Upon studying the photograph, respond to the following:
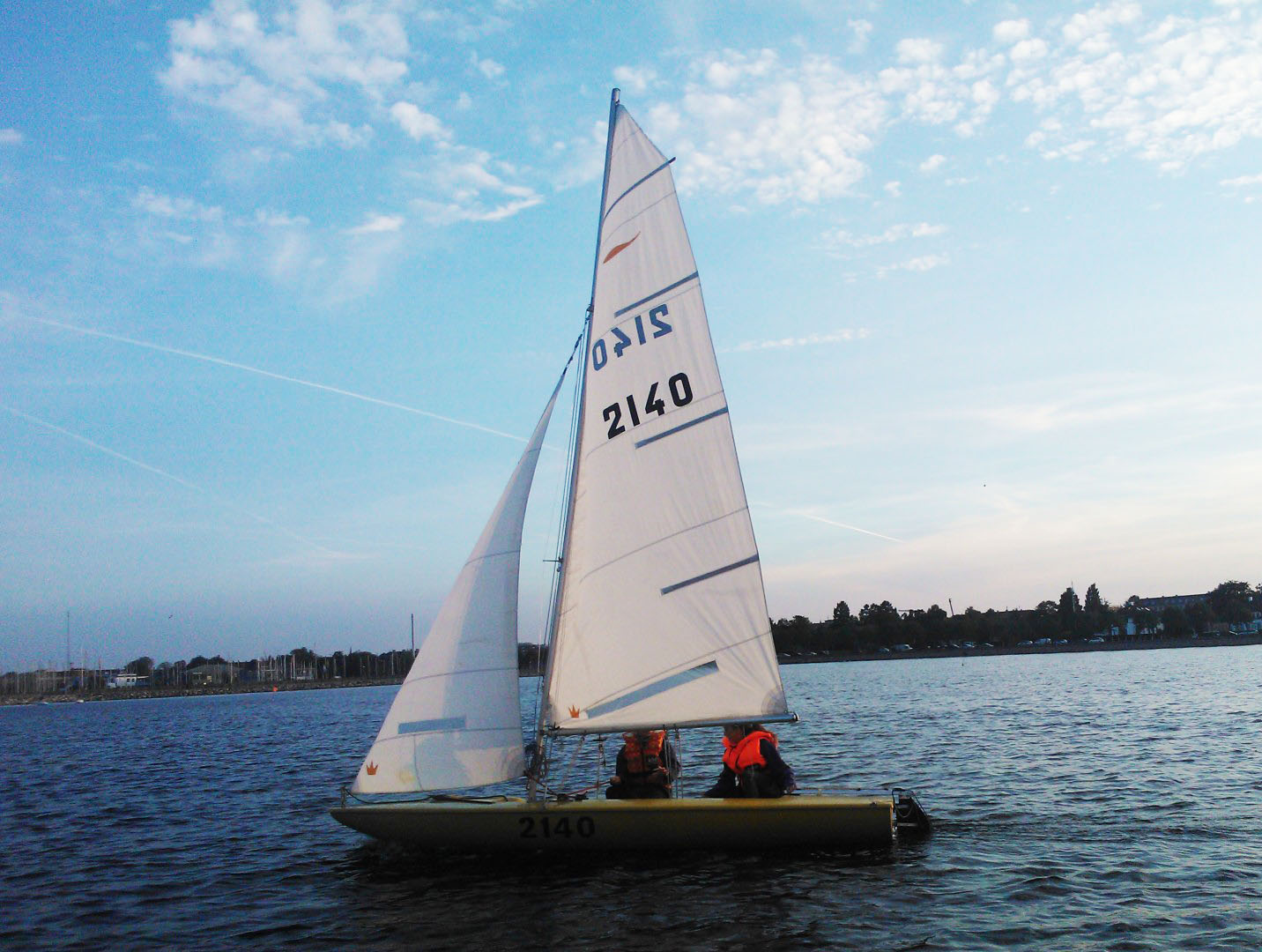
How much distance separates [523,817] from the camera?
43.2 ft

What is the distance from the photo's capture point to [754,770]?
531 inches

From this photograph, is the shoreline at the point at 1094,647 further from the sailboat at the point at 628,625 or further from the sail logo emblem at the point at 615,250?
the sail logo emblem at the point at 615,250

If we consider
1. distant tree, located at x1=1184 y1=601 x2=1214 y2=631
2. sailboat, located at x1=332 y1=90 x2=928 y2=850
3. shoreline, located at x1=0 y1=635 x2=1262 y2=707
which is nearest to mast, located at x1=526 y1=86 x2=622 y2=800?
sailboat, located at x1=332 y1=90 x2=928 y2=850

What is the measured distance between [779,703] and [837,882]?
2.31m

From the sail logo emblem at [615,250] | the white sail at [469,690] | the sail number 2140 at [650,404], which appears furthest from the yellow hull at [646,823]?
the sail logo emblem at [615,250]

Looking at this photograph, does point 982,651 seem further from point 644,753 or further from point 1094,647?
point 644,753

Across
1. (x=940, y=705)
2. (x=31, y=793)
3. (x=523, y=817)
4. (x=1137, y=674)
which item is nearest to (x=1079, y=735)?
(x=940, y=705)

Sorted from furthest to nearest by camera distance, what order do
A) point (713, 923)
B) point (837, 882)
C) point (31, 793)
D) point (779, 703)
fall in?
point (31, 793)
point (779, 703)
point (837, 882)
point (713, 923)

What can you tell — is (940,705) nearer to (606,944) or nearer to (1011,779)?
(1011,779)

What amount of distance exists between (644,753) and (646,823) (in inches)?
47.2

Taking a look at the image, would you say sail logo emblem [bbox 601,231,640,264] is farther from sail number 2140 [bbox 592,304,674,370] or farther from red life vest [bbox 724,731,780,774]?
red life vest [bbox 724,731,780,774]

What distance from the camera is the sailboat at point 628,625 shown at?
13.1 m

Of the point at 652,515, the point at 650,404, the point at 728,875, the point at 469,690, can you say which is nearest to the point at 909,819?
the point at 728,875

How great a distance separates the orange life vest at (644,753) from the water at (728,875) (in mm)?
1186
